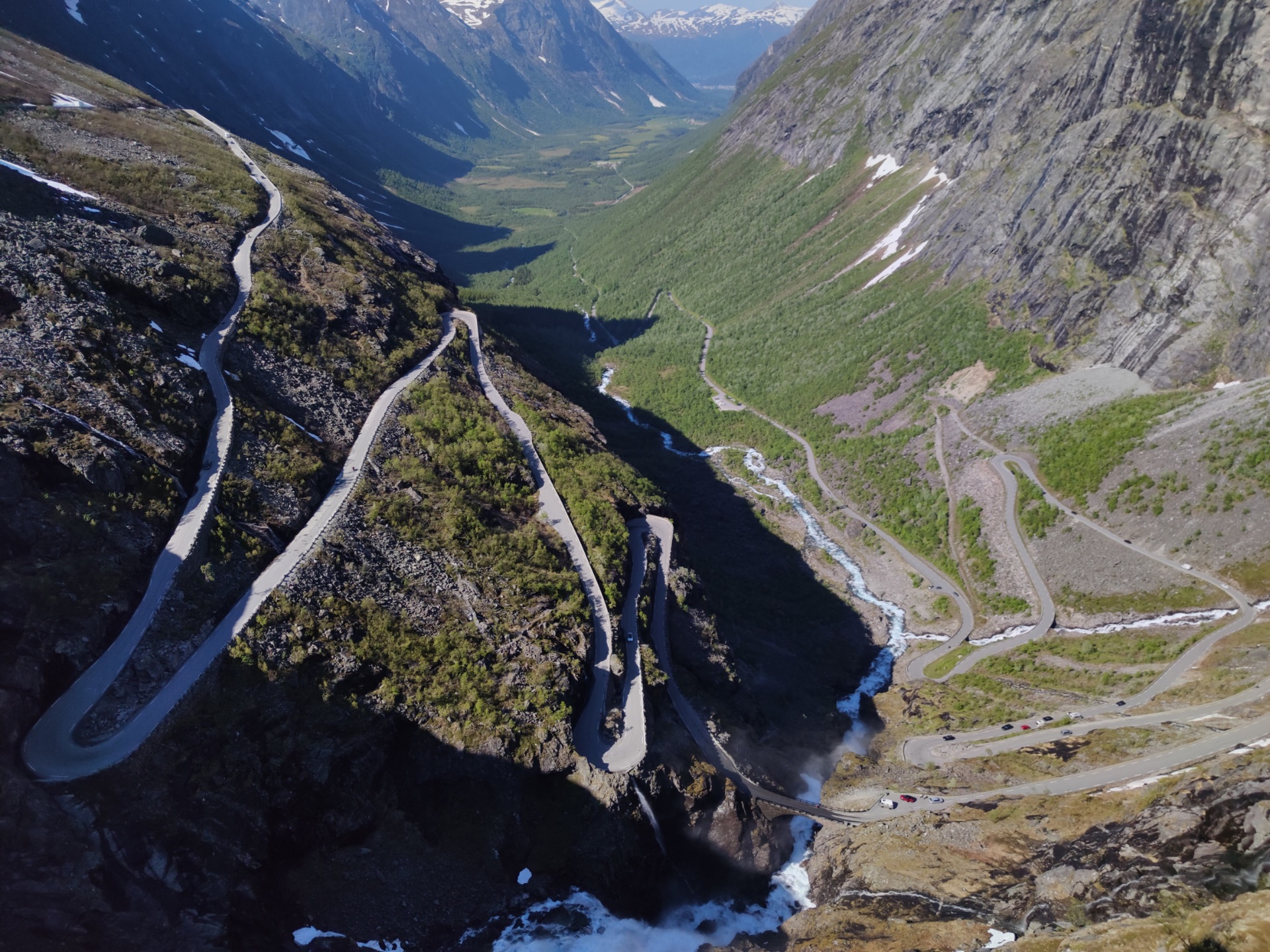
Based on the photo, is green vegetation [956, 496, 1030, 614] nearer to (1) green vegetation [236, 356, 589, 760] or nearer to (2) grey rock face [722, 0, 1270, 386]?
(2) grey rock face [722, 0, 1270, 386]

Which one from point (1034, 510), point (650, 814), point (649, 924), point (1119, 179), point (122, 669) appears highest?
point (1119, 179)

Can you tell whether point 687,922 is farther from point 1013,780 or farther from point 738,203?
point 738,203

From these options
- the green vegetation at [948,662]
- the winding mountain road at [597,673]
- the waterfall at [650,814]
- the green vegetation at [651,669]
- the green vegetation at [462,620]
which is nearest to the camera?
the green vegetation at [462,620]

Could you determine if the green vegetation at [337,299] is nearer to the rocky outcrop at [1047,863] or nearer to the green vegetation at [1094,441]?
the rocky outcrop at [1047,863]

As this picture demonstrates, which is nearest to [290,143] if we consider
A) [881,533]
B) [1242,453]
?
[881,533]

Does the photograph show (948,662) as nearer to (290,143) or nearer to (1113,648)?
(1113,648)

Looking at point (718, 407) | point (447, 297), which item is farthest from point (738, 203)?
point (447, 297)

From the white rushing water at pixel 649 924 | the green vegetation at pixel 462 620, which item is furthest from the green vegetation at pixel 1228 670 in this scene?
the green vegetation at pixel 462 620

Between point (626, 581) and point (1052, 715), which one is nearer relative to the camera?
point (1052, 715)
